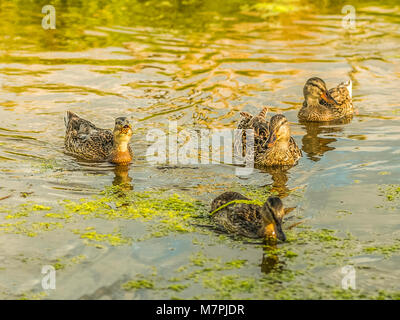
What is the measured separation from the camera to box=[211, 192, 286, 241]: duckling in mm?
7730

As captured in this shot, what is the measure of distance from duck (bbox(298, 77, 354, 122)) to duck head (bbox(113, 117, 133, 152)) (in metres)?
4.21

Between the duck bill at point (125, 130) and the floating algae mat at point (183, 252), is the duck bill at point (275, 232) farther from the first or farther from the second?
the duck bill at point (125, 130)

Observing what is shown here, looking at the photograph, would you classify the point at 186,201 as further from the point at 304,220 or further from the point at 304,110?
the point at 304,110

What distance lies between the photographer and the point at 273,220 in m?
7.71

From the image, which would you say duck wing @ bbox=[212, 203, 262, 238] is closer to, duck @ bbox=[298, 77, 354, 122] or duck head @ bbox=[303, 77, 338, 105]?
duck @ bbox=[298, 77, 354, 122]

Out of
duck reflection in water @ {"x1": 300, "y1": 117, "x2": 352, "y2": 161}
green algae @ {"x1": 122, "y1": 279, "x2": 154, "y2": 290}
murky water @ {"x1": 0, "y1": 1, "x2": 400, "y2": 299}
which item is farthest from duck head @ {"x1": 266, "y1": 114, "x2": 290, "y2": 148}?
green algae @ {"x1": 122, "y1": 279, "x2": 154, "y2": 290}

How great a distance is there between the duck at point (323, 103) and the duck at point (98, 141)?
4.20 m

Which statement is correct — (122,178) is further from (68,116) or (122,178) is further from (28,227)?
(68,116)

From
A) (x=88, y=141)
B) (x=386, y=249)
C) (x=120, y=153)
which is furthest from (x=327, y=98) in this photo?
(x=386, y=249)

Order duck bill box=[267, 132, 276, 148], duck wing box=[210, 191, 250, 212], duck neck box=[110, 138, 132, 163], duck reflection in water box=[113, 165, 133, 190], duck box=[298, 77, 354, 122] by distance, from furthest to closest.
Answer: duck box=[298, 77, 354, 122] → duck neck box=[110, 138, 132, 163] → duck bill box=[267, 132, 276, 148] → duck reflection in water box=[113, 165, 133, 190] → duck wing box=[210, 191, 250, 212]

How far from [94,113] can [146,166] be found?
10.6 ft

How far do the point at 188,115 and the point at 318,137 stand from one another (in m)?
2.60

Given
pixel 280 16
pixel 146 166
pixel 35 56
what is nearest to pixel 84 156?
pixel 146 166

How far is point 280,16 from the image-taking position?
2088 centimetres
